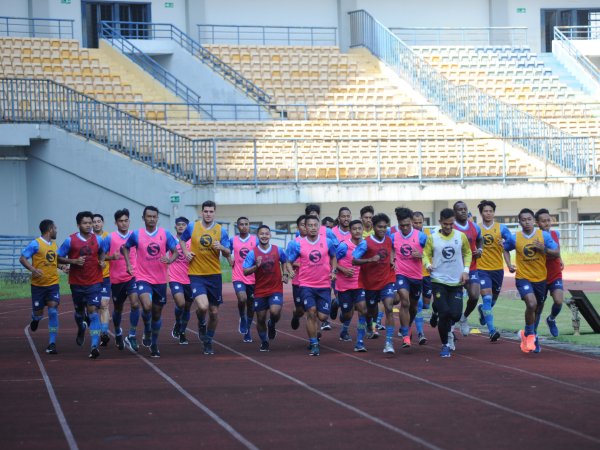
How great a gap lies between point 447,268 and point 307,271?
1.84 meters

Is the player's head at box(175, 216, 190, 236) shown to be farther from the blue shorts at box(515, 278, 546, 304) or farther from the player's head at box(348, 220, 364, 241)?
the blue shorts at box(515, 278, 546, 304)

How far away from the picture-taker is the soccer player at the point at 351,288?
1544 centimetres

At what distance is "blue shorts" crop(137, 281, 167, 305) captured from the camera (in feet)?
50.8

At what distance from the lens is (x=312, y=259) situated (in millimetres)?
15352

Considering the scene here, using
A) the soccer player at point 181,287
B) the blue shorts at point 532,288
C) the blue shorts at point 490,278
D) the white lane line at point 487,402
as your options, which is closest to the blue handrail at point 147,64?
the soccer player at point 181,287

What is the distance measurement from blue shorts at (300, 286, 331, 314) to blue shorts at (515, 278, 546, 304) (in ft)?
7.99

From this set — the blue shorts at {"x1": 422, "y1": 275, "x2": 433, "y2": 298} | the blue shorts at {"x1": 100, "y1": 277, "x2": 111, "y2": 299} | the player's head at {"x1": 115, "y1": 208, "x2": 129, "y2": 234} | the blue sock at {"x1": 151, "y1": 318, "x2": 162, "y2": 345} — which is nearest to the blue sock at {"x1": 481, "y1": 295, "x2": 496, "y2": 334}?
the blue shorts at {"x1": 422, "y1": 275, "x2": 433, "y2": 298}

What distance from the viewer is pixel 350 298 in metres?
16.0

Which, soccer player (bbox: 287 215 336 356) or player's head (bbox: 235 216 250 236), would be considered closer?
soccer player (bbox: 287 215 336 356)

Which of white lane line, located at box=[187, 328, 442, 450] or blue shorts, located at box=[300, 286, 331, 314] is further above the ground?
blue shorts, located at box=[300, 286, 331, 314]

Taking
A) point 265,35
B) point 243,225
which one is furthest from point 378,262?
point 265,35

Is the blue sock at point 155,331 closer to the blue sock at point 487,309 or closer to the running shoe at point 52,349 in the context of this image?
→ the running shoe at point 52,349

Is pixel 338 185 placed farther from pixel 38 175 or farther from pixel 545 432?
pixel 545 432

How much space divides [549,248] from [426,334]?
340 centimetres
